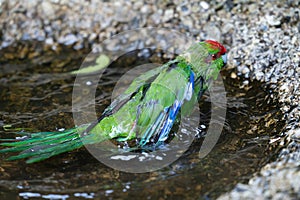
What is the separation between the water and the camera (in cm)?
274

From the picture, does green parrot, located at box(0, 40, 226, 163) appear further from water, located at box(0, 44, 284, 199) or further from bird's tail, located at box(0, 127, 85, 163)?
water, located at box(0, 44, 284, 199)

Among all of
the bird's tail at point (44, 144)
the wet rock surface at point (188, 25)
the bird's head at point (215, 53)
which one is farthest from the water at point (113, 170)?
the bird's head at point (215, 53)

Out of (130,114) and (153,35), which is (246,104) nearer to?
(130,114)

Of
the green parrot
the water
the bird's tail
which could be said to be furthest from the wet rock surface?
the bird's tail

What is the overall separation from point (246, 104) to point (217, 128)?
1.39 ft

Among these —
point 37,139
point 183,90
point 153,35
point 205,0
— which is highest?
point 205,0

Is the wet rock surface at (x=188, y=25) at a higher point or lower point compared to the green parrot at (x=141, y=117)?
higher

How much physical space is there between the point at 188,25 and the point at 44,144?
2.13 metres

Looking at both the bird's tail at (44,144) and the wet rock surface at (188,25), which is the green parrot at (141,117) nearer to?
the bird's tail at (44,144)

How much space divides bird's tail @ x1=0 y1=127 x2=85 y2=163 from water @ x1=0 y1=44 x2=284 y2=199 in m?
0.10

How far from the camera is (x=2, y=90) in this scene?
12.5 feet

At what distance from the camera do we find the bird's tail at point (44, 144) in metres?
2.84

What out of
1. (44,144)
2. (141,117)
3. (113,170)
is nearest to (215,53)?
(141,117)

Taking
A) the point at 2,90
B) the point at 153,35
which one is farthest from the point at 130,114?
the point at 153,35
